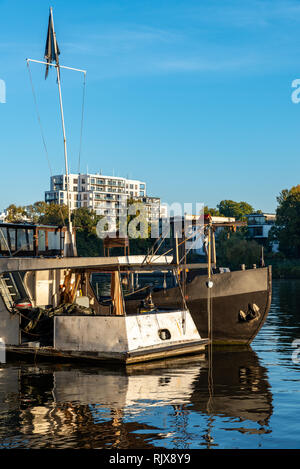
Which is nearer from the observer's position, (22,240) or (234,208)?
(22,240)

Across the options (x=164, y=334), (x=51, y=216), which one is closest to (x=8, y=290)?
(x=164, y=334)

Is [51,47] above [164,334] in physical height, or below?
above

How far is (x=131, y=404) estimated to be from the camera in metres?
15.3

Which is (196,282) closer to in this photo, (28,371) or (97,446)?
(28,371)

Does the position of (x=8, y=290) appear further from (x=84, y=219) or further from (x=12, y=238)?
(x=84, y=219)

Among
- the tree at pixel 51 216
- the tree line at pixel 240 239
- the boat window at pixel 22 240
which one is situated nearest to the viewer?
the boat window at pixel 22 240

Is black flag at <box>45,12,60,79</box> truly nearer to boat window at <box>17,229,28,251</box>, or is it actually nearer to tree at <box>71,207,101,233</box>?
boat window at <box>17,229,28,251</box>

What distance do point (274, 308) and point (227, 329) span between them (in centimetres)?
1853

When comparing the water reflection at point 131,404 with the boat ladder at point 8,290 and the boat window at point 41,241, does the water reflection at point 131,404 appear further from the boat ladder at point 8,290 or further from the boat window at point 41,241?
the boat window at point 41,241

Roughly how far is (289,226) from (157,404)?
8444 cm

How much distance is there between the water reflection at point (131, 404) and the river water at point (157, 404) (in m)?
0.02

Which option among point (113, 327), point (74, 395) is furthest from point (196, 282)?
point (74, 395)

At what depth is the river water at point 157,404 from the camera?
12414mm

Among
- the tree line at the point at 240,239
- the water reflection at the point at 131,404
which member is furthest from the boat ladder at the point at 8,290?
the tree line at the point at 240,239
